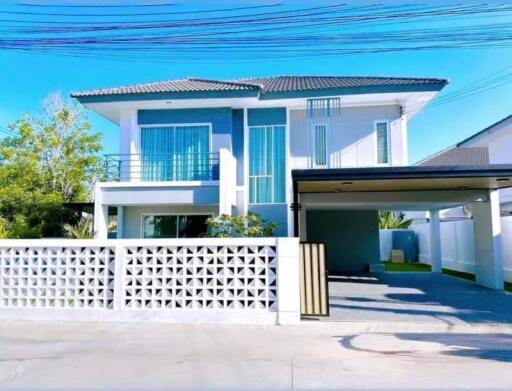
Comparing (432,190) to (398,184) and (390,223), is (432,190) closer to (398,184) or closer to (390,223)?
(398,184)

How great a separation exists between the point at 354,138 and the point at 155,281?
9149 mm

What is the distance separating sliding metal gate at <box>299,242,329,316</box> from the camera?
781 cm

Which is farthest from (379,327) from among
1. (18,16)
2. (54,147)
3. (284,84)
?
(54,147)

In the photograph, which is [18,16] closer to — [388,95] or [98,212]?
[98,212]

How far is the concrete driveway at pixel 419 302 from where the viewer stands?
802 cm

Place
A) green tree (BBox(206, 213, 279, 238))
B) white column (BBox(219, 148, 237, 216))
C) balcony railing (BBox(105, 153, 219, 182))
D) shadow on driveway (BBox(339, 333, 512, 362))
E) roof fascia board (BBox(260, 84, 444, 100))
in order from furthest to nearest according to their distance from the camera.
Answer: balcony railing (BBox(105, 153, 219, 182)) → roof fascia board (BBox(260, 84, 444, 100)) → white column (BBox(219, 148, 237, 216)) → green tree (BBox(206, 213, 279, 238)) → shadow on driveway (BBox(339, 333, 512, 362))

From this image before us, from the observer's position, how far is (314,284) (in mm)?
7859

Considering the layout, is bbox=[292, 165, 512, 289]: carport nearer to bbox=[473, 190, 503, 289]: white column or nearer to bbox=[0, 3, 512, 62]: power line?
bbox=[473, 190, 503, 289]: white column

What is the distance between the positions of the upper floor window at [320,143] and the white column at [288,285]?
6.90 meters

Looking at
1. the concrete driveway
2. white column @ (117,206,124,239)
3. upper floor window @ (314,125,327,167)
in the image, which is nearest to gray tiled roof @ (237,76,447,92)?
upper floor window @ (314,125,327,167)

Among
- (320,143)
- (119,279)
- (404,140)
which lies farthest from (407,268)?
(119,279)

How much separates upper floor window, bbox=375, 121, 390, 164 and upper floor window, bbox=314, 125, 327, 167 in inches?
74.0

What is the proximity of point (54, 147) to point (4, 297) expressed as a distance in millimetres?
14217

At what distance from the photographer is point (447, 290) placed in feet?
39.2
